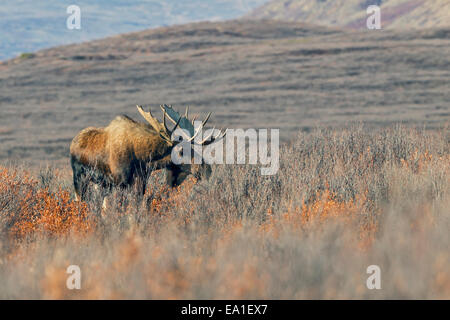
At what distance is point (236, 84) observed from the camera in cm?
3434

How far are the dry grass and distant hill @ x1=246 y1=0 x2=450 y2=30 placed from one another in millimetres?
101888

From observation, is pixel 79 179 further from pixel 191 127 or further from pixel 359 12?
pixel 359 12

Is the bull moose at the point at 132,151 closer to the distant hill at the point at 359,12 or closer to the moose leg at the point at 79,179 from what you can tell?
the moose leg at the point at 79,179

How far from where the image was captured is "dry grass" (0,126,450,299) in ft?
13.1

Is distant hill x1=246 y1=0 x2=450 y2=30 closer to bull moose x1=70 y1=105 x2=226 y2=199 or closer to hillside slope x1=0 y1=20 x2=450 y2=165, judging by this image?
hillside slope x1=0 y1=20 x2=450 y2=165

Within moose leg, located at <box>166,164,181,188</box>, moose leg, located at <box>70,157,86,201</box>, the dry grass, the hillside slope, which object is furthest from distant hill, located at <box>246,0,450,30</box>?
moose leg, located at <box>166,164,181,188</box>

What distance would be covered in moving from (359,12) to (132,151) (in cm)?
15730

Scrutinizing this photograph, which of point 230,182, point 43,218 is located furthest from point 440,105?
point 43,218

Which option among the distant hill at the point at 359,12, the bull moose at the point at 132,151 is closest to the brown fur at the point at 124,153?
the bull moose at the point at 132,151

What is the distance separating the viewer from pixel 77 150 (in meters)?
6.78

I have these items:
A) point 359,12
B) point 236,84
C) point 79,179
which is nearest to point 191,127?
point 79,179

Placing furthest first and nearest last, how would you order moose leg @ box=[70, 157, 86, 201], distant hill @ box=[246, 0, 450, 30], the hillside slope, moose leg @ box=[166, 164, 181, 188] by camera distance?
distant hill @ box=[246, 0, 450, 30] < the hillside slope < moose leg @ box=[70, 157, 86, 201] < moose leg @ box=[166, 164, 181, 188]
